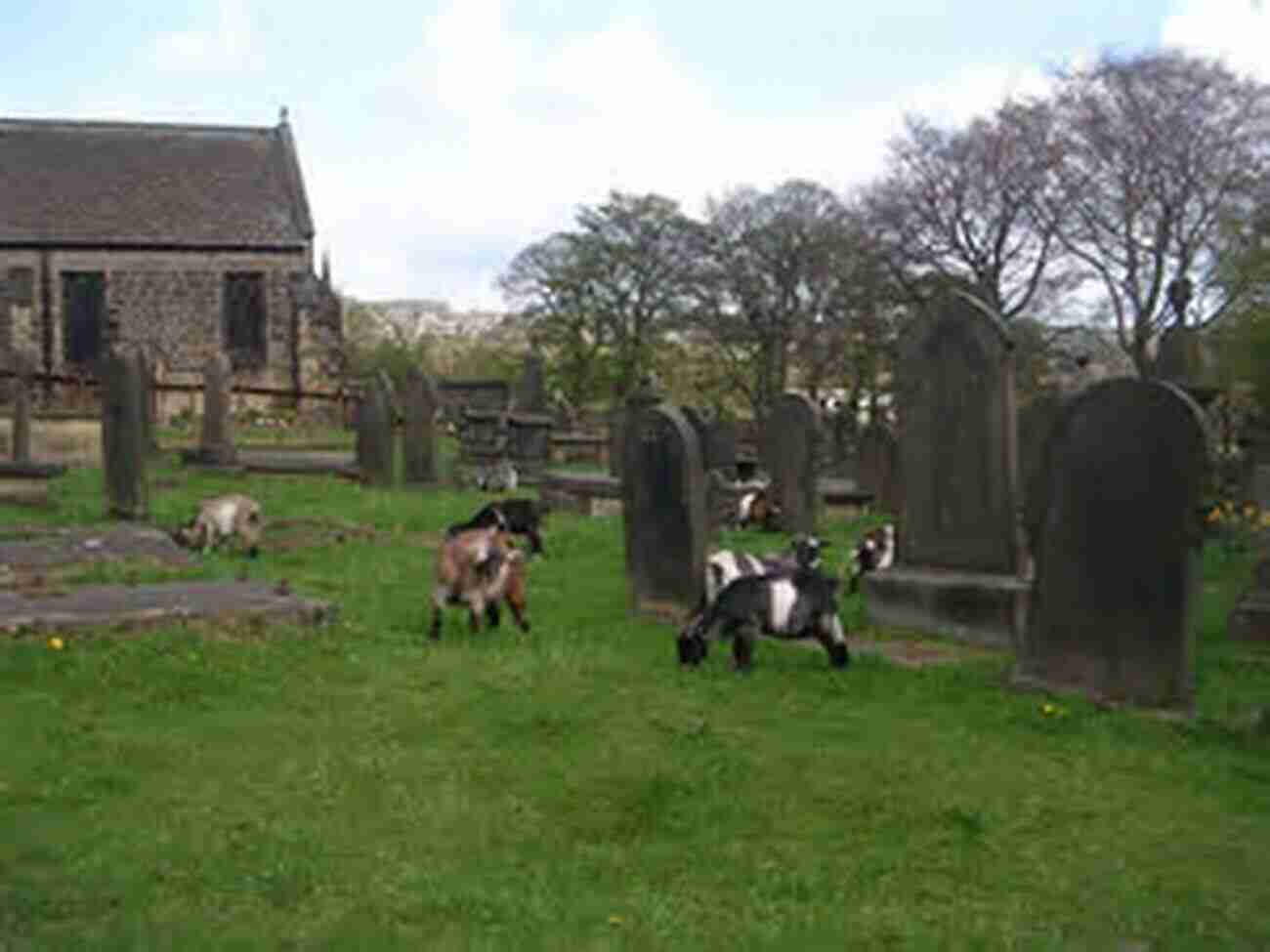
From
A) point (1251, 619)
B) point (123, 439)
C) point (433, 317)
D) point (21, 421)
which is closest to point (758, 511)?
point (123, 439)

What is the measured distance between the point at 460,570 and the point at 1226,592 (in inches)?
263

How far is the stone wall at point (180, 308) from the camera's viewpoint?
41219 mm

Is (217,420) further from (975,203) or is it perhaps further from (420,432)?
(975,203)

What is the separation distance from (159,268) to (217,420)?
17.9 metres

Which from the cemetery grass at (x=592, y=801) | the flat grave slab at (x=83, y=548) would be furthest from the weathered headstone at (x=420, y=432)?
the cemetery grass at (x=592, y=801)

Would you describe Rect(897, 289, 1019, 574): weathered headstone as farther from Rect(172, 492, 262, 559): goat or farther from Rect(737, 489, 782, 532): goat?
Rect(737, 489, 782, 532): goat

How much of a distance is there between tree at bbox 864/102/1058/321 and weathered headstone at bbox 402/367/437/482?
2150 centimetres

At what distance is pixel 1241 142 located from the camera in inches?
1480

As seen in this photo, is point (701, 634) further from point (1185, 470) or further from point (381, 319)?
point (381, 319)

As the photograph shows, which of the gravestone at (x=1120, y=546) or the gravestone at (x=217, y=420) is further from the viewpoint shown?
the gravestone at (x=217, y=420)

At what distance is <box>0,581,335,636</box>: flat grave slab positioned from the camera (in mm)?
9062

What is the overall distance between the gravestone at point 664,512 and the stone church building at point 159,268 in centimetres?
3232

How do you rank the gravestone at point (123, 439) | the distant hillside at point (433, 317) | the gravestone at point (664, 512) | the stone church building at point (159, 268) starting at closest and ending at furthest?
Answer: the gravestone at point (664, 512), the gravestone at point (123, 439), the stone church building at point (159, 268), the distant hillside at point (433, 317)

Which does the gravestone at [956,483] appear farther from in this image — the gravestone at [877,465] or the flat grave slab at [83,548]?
the gravestone at [877,465]
